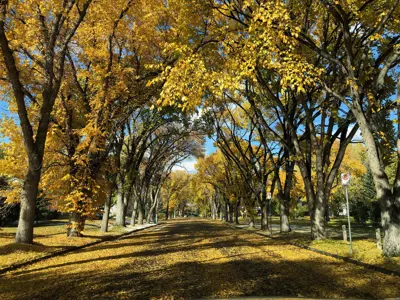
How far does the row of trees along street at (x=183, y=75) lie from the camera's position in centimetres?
986

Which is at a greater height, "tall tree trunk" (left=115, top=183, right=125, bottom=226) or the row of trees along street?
the row of trees along street

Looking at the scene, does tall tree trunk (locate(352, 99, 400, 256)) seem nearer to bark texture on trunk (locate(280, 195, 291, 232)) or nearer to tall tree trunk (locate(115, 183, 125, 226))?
bark texture on trunk (locate(280, 195, 291, 232))

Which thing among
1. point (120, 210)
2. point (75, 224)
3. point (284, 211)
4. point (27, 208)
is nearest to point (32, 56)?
point (27, 208)

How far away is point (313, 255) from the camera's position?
37.4ft

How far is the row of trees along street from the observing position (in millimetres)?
9859

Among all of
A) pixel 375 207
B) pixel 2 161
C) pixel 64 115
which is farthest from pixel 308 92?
pixel 375 207

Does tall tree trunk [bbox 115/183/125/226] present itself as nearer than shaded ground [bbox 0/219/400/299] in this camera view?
No

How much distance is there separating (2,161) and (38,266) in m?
10.4

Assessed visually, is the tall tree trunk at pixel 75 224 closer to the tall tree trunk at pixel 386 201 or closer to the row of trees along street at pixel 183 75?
the row of trees along street at pixel 183 75

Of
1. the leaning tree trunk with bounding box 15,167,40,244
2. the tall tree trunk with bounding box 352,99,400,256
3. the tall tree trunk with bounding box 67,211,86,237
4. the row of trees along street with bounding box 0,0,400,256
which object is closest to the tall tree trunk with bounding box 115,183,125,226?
the row of trees along street with bounding box 0,0,400,256

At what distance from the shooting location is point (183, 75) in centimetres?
901

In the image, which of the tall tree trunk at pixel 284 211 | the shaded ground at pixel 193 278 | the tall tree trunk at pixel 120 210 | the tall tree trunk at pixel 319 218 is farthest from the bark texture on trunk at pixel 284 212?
the tall tree trunk at pixel 120 210

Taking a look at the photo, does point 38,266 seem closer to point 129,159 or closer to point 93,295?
point 93,295

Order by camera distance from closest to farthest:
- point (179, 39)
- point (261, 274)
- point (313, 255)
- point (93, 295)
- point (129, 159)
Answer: point (93, 295), point (261, 274), point (313, 255), point (179, 39), point (129, 159)
